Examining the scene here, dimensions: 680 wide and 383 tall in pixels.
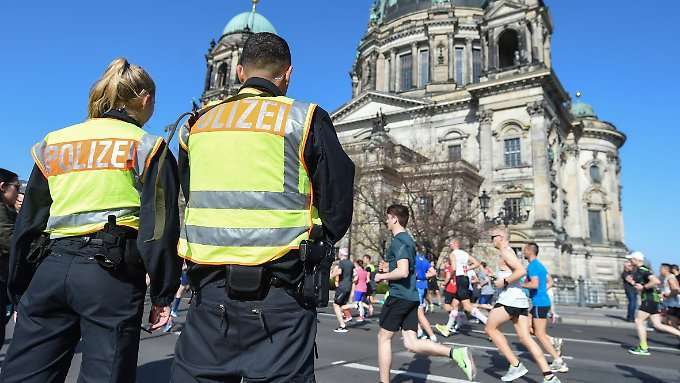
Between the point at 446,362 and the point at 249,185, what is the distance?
5.46 m

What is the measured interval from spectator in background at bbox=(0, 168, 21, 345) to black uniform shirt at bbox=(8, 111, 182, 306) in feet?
7.82

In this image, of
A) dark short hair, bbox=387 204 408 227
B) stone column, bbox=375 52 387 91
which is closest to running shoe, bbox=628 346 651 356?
dark short hair, bbox=387 204 408 227

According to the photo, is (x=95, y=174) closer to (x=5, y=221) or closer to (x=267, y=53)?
(x=267, y=53)

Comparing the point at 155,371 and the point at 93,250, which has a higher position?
the point at 93,250

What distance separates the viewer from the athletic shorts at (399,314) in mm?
4965

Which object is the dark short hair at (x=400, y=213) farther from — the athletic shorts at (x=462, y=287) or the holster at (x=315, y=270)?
the athletic shorts at (x=462, y=287)

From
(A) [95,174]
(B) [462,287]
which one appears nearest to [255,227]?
(A) [95,174]

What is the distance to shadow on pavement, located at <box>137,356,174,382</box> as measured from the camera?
516 centimetres

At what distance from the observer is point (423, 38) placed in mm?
48250

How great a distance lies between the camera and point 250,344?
6.34 feet

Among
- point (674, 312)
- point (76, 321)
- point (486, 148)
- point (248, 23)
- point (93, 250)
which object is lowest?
point (674, 312)

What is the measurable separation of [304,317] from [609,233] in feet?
175

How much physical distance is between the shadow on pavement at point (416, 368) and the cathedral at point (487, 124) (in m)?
17.0

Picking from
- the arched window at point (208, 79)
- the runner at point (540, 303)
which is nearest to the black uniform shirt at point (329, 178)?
the runner at point (540, 303)
